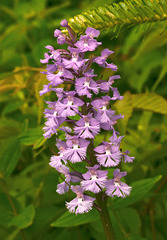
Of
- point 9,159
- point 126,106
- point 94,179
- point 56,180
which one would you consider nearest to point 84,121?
point 94,179

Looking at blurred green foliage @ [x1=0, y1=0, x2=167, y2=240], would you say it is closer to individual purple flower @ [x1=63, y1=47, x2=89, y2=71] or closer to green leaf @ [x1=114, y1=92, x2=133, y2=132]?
green leaf @ [x1=114, y1=92, x2=133, y2=132]

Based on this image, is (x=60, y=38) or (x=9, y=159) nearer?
(x=60, y=38)

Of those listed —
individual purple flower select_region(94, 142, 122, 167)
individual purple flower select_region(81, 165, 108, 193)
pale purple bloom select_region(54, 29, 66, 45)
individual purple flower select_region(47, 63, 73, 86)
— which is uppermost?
pale purple bloom select_region(54, 29, 66, 45)

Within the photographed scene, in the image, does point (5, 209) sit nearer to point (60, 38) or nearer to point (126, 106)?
point (126, 106)

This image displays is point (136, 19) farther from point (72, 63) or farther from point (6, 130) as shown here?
point (6, 130)

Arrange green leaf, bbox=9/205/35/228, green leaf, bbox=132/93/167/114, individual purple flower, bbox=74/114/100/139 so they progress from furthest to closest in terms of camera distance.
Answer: green leaf, bbox=132/93/167/114 < green leaf, bbox=9/205/35/228 < individual purple flower, bbox=74/114/100/139

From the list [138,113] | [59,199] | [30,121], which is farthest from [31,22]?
[59,199]

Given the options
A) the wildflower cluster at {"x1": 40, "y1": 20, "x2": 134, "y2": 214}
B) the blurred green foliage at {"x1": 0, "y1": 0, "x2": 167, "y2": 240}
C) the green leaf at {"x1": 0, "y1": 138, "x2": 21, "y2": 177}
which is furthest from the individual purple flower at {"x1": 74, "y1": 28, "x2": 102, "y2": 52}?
the green leaf at {"x1": 0, "y1": 138, "x2": 21, "y2": 177}
